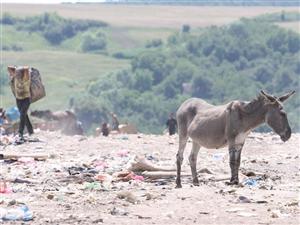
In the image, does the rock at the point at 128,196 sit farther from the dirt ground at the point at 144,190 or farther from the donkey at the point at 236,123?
the donkey at the point at 236,123

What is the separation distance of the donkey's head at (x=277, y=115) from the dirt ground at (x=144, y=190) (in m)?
0.83

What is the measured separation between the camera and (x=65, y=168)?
19094 millimetres

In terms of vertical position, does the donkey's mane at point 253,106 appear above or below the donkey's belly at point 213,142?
above

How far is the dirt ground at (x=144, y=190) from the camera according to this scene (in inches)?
516

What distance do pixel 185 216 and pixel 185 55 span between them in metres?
150

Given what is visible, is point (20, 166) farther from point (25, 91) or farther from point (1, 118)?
point (1, 118)

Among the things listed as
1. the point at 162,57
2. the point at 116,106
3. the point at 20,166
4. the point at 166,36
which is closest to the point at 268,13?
the point at 166,36

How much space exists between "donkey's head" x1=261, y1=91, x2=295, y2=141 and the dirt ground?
834 millimetres

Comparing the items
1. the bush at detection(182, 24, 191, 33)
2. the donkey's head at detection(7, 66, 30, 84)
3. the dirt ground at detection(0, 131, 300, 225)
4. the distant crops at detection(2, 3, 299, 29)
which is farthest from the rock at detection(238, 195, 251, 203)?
the bush at detection(182, 24, 191, 33)

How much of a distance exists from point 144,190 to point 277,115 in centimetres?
231

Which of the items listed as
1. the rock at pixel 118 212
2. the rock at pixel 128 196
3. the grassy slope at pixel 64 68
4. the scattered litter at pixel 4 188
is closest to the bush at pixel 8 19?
the grassy slope at pixel 64 68

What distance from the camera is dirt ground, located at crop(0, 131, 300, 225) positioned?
516 inches

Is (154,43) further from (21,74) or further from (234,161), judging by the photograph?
(234,161)

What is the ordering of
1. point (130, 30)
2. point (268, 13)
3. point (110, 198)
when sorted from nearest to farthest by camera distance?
point (110, 198), point (130, 30), point (268, 13)
